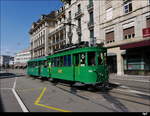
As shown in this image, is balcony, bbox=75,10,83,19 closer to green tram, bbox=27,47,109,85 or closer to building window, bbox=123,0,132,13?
building window, bbox=123,0,132,13

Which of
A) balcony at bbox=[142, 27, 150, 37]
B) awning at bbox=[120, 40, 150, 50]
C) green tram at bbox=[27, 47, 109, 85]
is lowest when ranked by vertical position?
green tram at bbox=[27, 47, 109, 85]

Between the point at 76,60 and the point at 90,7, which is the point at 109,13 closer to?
the point at 90,7

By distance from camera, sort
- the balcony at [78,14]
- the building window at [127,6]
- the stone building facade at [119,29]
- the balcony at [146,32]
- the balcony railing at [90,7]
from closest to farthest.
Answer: the balcony at [146,32]
the stone building facade at [119,29]
the building window at [127,6]
the balcony railing at [90,7]
the balcony at [78,14]

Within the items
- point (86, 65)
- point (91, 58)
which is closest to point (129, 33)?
point (91, 58)

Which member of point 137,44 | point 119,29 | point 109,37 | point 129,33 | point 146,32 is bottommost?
point 137,44

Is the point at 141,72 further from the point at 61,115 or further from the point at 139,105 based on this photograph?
the point at 61,115

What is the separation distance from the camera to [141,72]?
886 inches

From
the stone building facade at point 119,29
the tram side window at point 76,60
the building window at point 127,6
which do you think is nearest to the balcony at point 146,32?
the stone building facade at point 119,29

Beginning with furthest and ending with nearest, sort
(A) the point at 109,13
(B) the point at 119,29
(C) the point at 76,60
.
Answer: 1. (A) the point at 109,13
2. (B) the point at 119,29
3. (C) the point at 76,60

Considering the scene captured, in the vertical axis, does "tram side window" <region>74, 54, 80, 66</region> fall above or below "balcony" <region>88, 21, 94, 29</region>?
below

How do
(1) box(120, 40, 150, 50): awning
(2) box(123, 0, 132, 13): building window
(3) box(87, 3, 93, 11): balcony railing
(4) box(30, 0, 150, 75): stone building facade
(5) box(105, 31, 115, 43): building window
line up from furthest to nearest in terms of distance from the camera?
(3) box(87, 3, 93, 11): balcony railing → (5) box(105, 31, 115, 43): building window → (2) box(123, 0, 132, 13): building window → (4) box(30, 0, 150, 75): stone building facade → (1) box(120, 40, 150, 50): awning

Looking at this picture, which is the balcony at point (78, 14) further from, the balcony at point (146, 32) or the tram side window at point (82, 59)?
the tram side window at point (82, 59)

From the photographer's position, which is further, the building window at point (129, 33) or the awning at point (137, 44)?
the building window at point (129, 33)

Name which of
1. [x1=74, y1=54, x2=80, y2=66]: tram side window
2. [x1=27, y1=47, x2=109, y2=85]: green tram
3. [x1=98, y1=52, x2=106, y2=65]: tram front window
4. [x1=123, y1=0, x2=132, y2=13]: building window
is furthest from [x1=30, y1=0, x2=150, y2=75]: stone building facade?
→ [x1=98, y1=52, x2=106, y2=65]: tram front window
